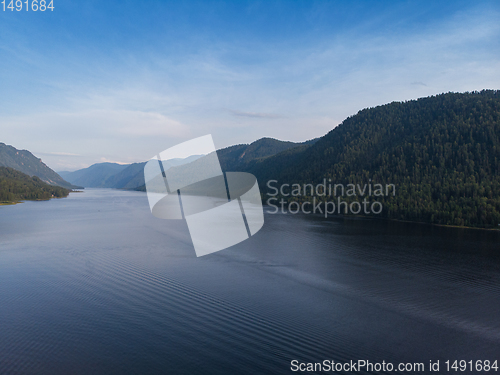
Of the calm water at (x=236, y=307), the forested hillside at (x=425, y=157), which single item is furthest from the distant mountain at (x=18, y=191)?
the forested hillside at (x=425, y=157)

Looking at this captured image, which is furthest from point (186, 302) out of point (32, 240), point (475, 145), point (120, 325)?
point (475, 145)

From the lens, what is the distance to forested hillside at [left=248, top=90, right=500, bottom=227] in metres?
46.6

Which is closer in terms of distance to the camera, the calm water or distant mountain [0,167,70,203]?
the calm water

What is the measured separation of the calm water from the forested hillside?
22.5 m

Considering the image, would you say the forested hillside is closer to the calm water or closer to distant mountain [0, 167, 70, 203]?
the calm water

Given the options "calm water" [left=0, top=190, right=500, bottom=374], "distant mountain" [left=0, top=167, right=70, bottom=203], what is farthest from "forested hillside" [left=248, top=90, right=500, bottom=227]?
"distant mountain" [left=0, top=167, right=70, bottom=203]

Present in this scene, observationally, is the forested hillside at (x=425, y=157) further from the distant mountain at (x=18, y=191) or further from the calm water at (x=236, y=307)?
the distant mountain at (x=18, y=191)

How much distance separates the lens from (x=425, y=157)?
216 feet

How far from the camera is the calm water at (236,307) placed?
404 inches

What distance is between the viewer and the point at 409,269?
70.0 feet

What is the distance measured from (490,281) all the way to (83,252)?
28865 mm

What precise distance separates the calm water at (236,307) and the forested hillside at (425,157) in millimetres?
22481

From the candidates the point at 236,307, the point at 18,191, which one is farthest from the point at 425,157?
the point at 18,191

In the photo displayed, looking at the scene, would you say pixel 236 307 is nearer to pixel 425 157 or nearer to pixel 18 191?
pixel 425 157
